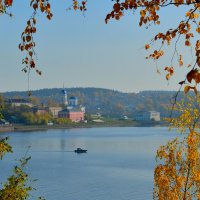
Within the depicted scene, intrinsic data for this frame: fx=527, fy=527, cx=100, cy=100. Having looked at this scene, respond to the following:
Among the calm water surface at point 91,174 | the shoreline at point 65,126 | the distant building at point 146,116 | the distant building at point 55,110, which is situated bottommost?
the calm water surface at point 91,174

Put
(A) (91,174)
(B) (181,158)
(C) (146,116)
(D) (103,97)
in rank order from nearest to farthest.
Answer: (B) (181,158), (A) (91,174), (C) (146,116), (D) (103,97)

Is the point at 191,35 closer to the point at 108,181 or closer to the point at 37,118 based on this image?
the point at 108,181

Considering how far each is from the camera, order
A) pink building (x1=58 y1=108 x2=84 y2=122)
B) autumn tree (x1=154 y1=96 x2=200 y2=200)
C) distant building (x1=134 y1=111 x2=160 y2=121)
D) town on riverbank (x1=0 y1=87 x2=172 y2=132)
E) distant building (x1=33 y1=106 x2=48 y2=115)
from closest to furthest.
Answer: autumn tree (x1=154 y1=96 x2=200 y2=200) < town on riverbank (x1=0 y1=87 x2=172 y2=132) < distant building (x1=33 y1=106 x2=48 y2=115) < pink building (x1=58 y1=108 x2=84 y2=122) < distant building (x1=134 y1=111 x2=160 y2=121)

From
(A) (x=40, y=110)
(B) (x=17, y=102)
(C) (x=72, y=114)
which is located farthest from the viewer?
(C) (x=72, y=114)

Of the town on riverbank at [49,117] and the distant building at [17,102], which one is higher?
the distant building at [17,102]

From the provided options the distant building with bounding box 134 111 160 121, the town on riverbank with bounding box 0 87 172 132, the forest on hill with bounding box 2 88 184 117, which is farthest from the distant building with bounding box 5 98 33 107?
the forest on hill with bounding box 2 88 184 117

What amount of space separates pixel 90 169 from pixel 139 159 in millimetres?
3797

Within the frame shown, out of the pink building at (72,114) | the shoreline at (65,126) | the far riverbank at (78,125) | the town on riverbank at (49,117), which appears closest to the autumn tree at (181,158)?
the town on riverbank at (49,117)

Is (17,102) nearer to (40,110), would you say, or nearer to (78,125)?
(40,110)

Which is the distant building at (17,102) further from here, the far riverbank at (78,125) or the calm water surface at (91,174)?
the calm water surface at (91,174)

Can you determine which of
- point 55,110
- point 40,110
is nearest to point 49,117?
point 40,110

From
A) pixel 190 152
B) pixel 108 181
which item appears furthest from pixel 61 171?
pixel 190 152

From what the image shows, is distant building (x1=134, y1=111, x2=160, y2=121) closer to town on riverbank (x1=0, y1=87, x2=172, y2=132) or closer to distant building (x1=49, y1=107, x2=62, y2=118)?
town on riverbank (x1=0, y1=87, x2=172, y2=132)

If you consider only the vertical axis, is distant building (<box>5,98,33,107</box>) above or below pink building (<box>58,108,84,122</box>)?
above
